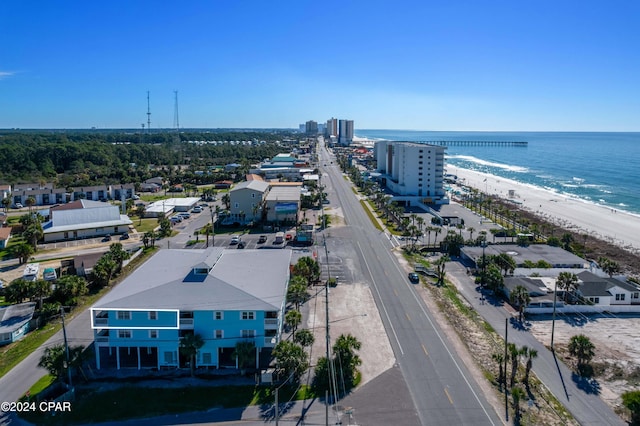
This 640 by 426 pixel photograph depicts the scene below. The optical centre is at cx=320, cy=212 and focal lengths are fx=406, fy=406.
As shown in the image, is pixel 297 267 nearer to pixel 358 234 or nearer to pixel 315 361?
pixel 315 361

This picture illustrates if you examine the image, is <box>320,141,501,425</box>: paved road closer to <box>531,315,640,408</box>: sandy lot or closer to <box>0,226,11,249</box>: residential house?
<box>531,315,640,408</box>: sandy lot

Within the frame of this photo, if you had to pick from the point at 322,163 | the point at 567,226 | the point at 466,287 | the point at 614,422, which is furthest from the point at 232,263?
the point at 322,163

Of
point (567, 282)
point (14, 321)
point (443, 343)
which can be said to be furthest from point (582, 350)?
point (14, 321)

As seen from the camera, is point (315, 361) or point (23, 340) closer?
point (315, 361)

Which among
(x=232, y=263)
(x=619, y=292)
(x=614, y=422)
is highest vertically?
(x=232, y=263)

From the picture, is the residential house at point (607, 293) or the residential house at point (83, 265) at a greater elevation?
the residential house at point (83, 265)

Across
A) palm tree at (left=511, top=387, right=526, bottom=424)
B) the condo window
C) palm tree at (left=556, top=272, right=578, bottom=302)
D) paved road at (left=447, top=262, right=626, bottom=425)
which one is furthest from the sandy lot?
the condo window

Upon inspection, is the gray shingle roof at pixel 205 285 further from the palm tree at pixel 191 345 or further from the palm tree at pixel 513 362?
the palm tree at pixel 513 362

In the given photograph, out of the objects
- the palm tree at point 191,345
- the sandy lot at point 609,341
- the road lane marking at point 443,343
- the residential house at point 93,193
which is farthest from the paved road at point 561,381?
the residential house at point 93,193
